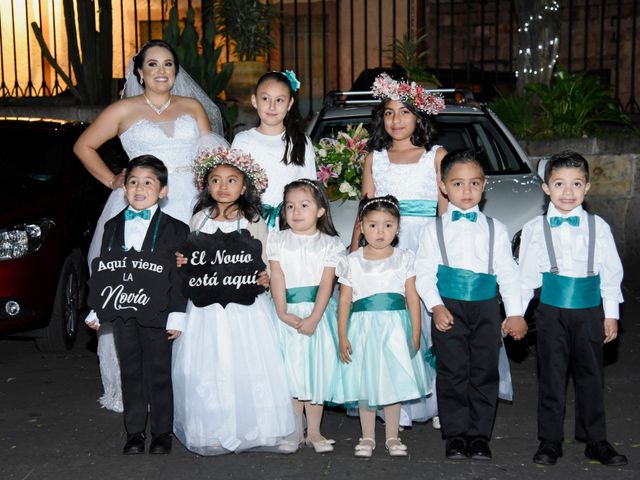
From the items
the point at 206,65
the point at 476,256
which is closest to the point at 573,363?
the point at 476,256

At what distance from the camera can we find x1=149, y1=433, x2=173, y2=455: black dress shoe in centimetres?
505

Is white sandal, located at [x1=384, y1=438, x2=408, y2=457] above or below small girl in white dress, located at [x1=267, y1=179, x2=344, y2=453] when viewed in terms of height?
below

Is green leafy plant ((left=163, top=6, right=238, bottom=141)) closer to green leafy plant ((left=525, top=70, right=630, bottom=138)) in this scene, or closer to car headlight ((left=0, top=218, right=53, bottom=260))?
green leafy plant ((left=525, top=70, right=630, bottom=138))

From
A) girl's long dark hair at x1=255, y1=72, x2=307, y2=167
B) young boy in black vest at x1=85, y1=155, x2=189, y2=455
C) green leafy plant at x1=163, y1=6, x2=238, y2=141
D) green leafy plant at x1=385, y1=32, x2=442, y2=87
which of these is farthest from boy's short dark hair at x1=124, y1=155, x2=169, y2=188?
green leafy plant at x1=385, y1=32, x2=442, y2=87

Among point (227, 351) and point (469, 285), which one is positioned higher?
point (469, 285)

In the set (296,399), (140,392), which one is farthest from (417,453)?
(140,392)

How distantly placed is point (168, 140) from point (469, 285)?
83.9 inches

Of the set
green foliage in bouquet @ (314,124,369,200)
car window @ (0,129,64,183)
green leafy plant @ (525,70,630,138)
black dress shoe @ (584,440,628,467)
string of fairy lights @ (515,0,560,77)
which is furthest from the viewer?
string of fairy lights @ (515,0,560,77)

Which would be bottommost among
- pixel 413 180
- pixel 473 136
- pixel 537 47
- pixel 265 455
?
pixel 265 455

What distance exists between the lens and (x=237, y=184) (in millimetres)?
5066

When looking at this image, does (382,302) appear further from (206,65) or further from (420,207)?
(206,65)

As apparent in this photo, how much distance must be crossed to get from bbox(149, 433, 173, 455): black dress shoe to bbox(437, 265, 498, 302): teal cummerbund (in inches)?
65.5

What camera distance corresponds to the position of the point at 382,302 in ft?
16.5

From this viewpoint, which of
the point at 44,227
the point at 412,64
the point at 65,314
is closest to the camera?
the point at 44,227
